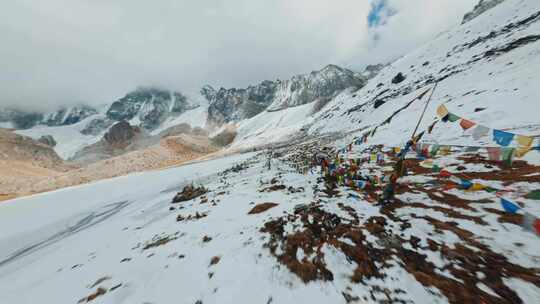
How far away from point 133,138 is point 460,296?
728ft

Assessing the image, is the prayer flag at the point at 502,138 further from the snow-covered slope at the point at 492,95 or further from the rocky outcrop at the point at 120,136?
the rocky outcrop at the point at 120,136

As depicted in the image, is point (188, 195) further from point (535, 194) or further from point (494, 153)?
point (535, 194)

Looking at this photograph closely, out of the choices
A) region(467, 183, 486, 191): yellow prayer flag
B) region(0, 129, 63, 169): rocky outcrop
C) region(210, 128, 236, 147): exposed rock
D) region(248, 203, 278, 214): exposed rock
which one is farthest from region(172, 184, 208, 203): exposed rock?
region(210, 128, 236, 147): exposed rock

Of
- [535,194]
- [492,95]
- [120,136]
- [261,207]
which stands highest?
[120,136]

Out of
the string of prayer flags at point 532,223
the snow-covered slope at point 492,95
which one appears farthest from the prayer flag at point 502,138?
the snow-covered slope at point 492,95

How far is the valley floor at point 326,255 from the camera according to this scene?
372cm

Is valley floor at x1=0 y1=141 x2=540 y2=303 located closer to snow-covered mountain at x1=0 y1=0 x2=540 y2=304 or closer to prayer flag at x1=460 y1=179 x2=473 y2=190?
snow-covered mountain at x1=0 y1=0 x2=540 y2=304

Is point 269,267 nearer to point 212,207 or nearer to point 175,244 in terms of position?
point 175,244

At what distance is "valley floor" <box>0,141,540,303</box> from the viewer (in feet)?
12.2

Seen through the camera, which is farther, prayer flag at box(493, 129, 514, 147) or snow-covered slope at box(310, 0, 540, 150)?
snow-covered slope at box(310, 0, 540, 150)

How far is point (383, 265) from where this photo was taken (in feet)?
13.9

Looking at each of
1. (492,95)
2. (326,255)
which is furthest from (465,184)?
(492,95)

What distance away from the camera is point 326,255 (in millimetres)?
4797

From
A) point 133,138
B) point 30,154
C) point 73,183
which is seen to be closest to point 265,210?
point 73,183
